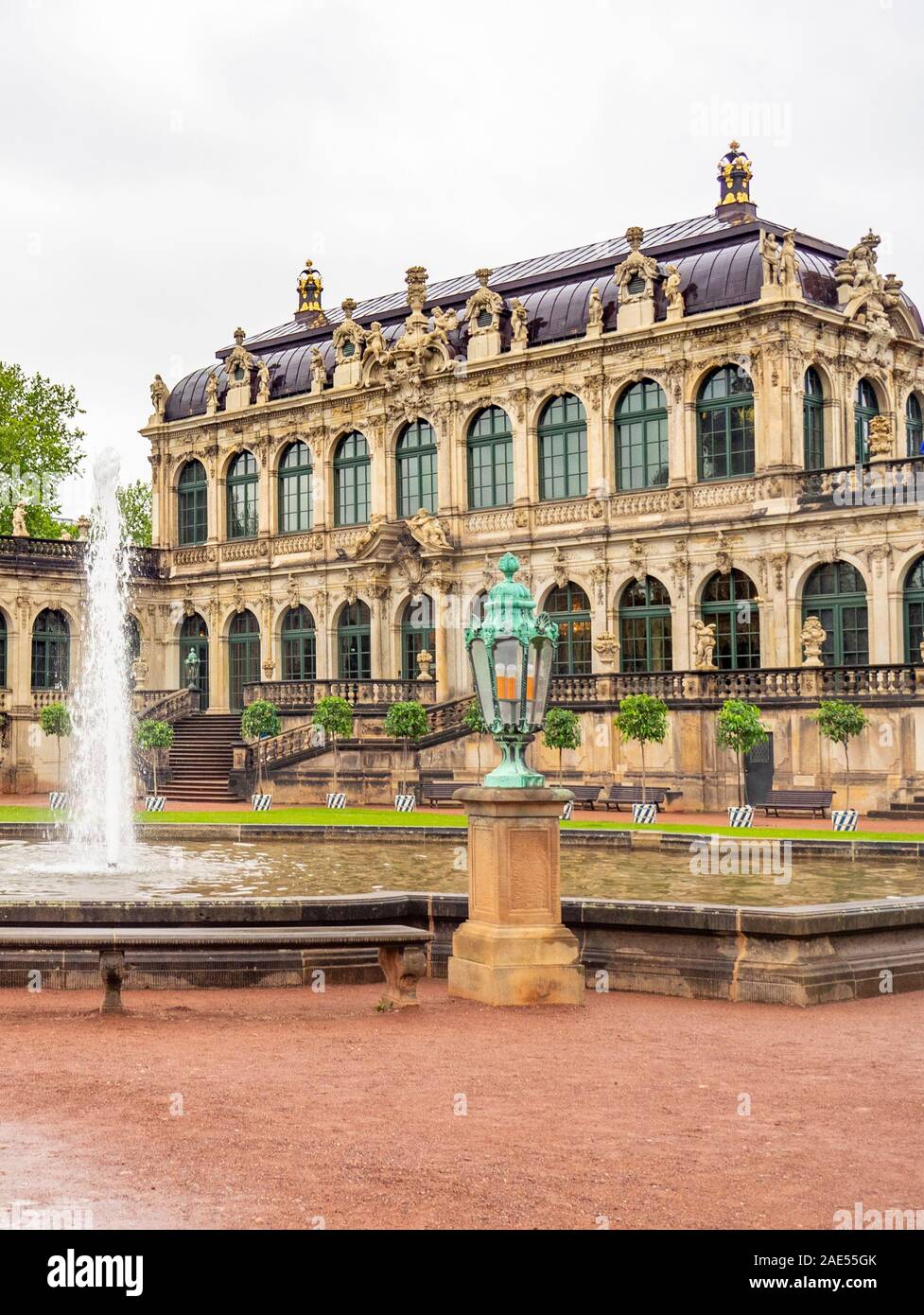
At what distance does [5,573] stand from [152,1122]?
4485 cm

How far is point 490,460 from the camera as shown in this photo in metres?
47.9

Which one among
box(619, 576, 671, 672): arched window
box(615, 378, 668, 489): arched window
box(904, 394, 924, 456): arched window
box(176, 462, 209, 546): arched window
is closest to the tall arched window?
box(176, 462, 209, 546): arched window

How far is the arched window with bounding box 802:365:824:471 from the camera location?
41.9 m

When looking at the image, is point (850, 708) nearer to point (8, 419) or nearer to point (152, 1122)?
point (152, 1122)

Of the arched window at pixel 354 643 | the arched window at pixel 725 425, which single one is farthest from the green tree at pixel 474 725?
the arched window at pixel 354 643

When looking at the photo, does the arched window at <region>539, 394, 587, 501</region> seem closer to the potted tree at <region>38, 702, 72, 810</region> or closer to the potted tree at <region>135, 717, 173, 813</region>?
the potted tree at <region>135, 717, 173, 813</region>

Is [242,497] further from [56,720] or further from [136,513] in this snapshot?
[136,513]

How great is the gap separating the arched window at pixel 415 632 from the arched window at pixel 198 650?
893 cm

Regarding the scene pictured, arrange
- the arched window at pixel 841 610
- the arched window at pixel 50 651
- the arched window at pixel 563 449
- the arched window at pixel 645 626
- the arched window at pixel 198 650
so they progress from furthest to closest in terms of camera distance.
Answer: the arched window at pixel 198 650 → the arched window at pixel 50 651 → the arched window at pixel 563 449 → the arched window at pixel 645 626 → the arched window at pixel 841 610

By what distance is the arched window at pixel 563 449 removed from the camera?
45.5 m

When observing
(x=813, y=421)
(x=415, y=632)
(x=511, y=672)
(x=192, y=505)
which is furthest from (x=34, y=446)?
(x=511, y=672)

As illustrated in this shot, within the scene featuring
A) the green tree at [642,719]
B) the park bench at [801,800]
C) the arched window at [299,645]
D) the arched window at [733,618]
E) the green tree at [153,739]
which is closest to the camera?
the park bench at [801,800]

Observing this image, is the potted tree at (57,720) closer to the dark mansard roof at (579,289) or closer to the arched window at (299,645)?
the arched window at (299,645)
